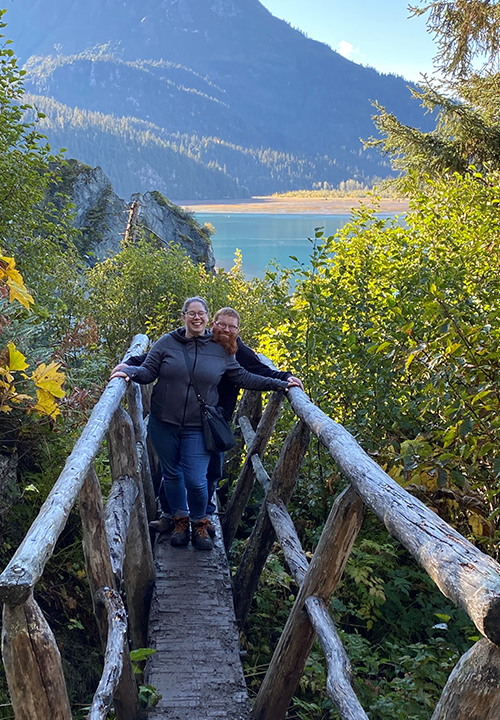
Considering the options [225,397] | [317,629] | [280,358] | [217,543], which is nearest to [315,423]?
[317,629]

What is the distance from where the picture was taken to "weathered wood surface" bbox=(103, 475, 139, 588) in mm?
2506

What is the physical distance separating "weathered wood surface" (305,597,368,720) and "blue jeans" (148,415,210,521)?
5.29 ft

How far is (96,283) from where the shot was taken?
10586mm

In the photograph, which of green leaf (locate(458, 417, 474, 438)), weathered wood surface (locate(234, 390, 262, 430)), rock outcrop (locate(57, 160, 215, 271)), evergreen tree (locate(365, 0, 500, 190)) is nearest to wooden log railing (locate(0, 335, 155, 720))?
weathered wood surface (locate(234, 390, 262, 430))

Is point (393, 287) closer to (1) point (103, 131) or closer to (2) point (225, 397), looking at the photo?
(2) point (225, 397)

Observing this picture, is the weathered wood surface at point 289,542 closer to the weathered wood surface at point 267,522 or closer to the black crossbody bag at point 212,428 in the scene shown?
the weathered wood surface at point 267,522

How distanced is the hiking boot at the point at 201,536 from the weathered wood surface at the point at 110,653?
1670 mm

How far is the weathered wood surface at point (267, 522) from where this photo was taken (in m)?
3.27

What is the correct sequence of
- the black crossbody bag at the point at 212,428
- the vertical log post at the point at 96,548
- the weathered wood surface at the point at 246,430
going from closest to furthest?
the vertical log post at the point at 96,548, the black crossbody bag at the point at 212,428, the weathered wood surface at the point at 246,430

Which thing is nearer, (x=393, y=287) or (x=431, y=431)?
(x=431, y=431)

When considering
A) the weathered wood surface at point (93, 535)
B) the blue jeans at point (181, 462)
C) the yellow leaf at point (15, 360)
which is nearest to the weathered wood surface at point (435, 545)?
the weathered wood surface at point (93, 535)

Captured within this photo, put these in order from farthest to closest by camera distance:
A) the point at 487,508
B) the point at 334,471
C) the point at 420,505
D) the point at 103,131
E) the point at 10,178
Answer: the point at 103,131 → the point at 10,178 → the point at 334,471 → the point at 487,508 → the point at 420,505

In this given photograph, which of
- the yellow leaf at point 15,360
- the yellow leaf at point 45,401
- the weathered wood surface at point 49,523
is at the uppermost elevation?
the yellow leaf at point 15,360

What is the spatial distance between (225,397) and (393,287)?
5.78ft
